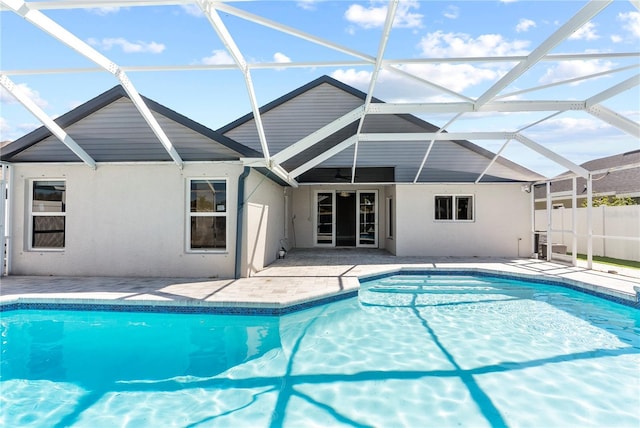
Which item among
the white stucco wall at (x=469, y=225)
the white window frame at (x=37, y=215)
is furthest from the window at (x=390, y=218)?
the white window frame at (x=37, y=215)

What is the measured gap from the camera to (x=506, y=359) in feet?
16.6

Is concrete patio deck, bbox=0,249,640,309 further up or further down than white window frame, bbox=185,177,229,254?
further down

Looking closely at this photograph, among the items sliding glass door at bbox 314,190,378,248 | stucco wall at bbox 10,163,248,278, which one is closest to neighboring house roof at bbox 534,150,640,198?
sliding glass door at bbox 314,190,378,248

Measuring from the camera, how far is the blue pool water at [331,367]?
3752 millimetres

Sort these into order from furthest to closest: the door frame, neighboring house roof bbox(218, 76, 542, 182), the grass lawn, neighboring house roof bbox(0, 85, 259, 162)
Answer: the door frame
neighboring house roof bbox(218, 76, 542, 182)
the grass lawn
neighboring house roof bbox(0, 85, 259, 162)

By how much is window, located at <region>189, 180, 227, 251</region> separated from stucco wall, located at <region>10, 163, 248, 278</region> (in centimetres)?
17

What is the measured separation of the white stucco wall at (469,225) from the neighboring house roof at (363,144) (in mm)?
484

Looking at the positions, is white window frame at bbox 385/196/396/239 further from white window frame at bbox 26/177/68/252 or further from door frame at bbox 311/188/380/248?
white window frame at bbox 26/177/68/252

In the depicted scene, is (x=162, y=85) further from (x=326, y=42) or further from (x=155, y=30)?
(x=326, y=42)

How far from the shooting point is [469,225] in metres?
13.5

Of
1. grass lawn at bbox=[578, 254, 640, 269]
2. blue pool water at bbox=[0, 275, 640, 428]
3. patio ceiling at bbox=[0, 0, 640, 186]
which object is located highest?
patio ceiling at bbox=[0, 0, 640, 186]

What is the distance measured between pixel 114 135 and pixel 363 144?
8.18m

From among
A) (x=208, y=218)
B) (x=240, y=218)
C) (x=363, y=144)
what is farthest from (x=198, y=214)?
(x=363, y=144)

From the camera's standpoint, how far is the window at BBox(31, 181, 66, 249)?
9.40 m
